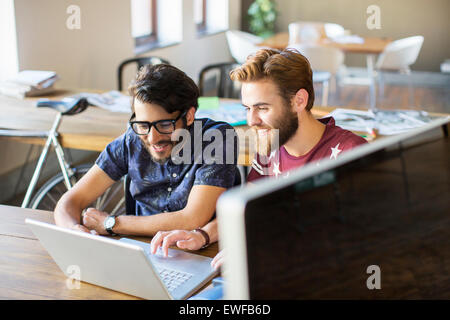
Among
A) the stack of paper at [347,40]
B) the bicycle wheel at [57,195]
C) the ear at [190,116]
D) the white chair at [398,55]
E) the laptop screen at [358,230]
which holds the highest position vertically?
the laptop screen at [358,230]

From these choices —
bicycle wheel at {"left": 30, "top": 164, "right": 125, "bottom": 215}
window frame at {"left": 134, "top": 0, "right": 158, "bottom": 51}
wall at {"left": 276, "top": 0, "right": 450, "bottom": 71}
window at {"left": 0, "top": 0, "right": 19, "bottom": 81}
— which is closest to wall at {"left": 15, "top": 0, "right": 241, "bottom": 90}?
window at {"left": 0, "top": 0, "right": 19, "bottom": 81}

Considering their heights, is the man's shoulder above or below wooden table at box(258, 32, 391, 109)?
above

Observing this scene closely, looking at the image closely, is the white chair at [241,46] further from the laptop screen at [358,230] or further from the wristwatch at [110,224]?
the laptop screen at [358,230]

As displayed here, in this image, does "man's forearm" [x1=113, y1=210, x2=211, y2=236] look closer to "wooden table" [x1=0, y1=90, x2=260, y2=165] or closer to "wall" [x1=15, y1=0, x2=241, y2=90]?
"wooden table" [x1=0, y1=90, x2=260, y2=165]

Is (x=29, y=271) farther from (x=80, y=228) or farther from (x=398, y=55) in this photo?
(x=398, y=55)

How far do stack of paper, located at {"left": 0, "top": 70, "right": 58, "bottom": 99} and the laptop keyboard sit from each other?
2425mm

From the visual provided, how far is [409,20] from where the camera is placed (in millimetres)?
7980

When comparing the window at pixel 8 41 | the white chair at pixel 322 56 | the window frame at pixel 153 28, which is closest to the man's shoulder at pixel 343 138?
the window at pixel 8 41

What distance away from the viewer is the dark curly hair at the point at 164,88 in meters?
1.77

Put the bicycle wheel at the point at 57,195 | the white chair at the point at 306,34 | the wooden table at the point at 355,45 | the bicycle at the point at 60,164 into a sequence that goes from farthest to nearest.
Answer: the white chair at the point at 306,34 → the wooden table at the point at 355,45 → the bicycle wheel at the point at 57,195 → the bicycle at the point at 60,164

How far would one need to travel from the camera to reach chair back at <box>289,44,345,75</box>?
18.6 feet

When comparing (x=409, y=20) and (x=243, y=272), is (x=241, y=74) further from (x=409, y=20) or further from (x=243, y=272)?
(x=409, y=20)

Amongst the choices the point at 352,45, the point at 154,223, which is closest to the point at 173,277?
the point at 154,223

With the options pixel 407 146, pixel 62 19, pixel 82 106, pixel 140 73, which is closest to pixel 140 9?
pixel 62 19
